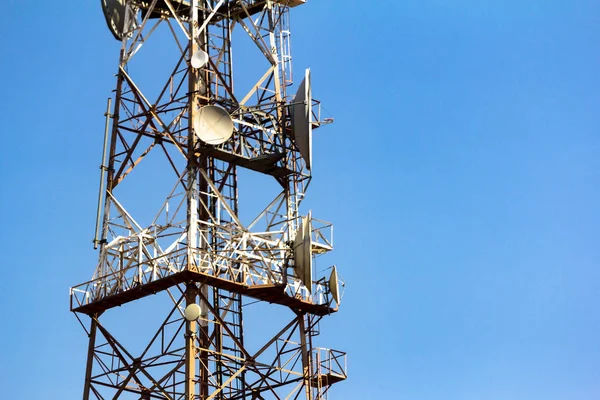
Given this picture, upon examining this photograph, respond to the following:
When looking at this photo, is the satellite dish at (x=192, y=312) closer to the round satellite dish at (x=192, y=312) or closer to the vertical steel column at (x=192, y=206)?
the round satellite dish at (x=192, y=312)

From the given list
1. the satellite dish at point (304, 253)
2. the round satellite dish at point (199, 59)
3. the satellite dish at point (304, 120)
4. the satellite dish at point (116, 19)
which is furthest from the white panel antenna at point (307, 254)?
the satellite dish at point (116, 19)

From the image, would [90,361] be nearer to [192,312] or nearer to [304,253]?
[192,312]

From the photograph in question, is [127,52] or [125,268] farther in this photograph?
[127,52]

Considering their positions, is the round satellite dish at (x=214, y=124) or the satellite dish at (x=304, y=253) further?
the round satellite dish at (x=214, y=124)

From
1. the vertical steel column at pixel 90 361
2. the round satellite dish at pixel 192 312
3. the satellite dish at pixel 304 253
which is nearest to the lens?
the round satellite dish at pixel 192 312

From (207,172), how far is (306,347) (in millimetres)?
9248

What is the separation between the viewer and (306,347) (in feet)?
228

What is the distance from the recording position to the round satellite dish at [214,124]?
226 feet

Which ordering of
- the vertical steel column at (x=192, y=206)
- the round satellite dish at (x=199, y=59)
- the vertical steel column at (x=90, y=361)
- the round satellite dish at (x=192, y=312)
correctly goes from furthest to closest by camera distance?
1. the round satellite dish at (x=199, y=59)
2. the vertical steel column at (x=90, y=361)
3. the round satellite dish at (x=192, y=312)
4. the vertical steel column at (x=192, y=206)

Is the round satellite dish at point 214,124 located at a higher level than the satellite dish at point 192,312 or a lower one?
higher

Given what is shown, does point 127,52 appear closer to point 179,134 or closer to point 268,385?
point 179,134

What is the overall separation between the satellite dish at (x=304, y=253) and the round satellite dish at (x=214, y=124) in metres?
4.94

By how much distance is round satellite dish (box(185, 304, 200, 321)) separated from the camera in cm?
6512

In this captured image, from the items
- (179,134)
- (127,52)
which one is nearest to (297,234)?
(179,134)
